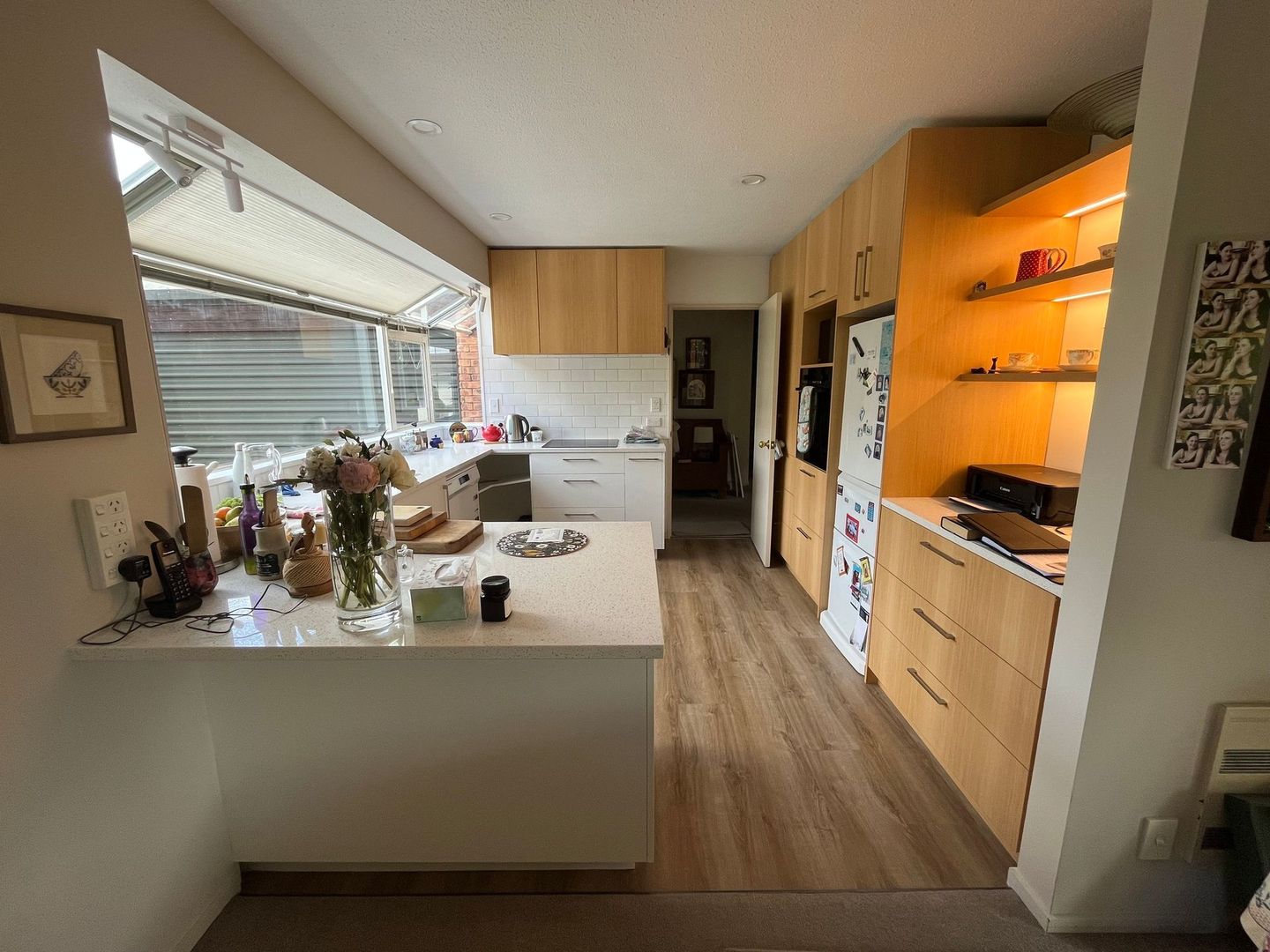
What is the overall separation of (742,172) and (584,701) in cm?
233

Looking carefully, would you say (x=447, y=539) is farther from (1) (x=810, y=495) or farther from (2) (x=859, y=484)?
(1) (x=810, y=495)

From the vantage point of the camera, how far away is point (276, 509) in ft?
4.33

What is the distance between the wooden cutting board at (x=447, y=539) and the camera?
4.86 ft

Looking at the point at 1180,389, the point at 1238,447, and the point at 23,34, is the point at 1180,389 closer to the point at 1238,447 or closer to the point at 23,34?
the point at 1238,447

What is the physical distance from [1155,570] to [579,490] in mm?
3036

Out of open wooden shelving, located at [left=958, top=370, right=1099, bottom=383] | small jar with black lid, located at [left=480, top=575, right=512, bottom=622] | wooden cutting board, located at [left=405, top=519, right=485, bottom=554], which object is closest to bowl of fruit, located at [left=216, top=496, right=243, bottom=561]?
wooden cutting board, located at [left=405, top=519, right=485, bottom=554]

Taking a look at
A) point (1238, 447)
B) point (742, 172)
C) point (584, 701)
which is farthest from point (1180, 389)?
point (742, 172)

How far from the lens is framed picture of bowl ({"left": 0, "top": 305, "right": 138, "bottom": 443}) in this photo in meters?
0.84

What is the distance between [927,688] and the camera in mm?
1728

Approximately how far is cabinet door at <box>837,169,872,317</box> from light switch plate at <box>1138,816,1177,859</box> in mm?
1886

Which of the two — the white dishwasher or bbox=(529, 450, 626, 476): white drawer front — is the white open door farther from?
the white dishwasher

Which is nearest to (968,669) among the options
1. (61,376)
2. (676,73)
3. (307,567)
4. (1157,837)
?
(1157,837)

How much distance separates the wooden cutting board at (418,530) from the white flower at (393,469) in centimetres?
47

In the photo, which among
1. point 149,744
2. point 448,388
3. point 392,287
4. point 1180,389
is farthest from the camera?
point 448,388
